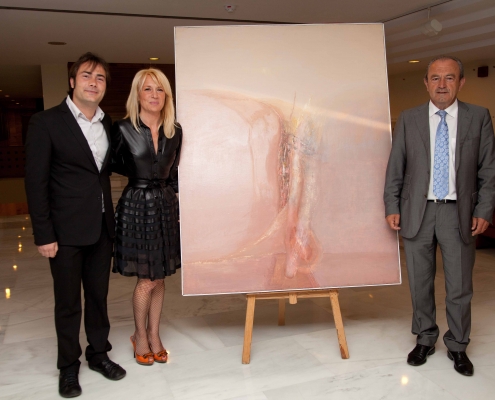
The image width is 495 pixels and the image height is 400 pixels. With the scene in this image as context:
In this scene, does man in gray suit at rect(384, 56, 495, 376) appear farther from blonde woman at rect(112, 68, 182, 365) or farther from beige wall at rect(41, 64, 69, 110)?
beige wall at rect(41, 64, 69, 110)

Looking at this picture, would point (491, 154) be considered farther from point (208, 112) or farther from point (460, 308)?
point (208, 112)

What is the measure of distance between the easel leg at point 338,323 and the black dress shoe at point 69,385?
1.39 metres

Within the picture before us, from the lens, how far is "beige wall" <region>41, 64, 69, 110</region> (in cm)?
848

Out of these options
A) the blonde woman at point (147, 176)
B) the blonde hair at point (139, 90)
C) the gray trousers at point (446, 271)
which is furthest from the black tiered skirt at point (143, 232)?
the gray trousers at point (446, 271)

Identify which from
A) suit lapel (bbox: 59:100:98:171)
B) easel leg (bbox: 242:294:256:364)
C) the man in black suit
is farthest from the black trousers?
easel leg (bbox: 242:294:256:364)

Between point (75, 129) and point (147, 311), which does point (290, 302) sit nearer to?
point (147, 311)

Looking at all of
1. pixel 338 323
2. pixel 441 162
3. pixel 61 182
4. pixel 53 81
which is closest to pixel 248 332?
pixel 338 323

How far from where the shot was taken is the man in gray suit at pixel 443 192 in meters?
2.63

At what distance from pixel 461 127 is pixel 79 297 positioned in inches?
83.9

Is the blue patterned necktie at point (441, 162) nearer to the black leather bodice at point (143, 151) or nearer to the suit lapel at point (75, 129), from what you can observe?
the black leather bodice at point (143, 151)

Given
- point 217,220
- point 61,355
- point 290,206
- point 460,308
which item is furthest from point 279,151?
point 61,355

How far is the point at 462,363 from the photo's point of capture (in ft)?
8.82

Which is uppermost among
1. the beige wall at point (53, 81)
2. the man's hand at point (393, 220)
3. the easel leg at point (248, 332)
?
the beige wall at point (53, 81)

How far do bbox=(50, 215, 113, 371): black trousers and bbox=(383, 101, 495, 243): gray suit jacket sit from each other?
1.55 m
